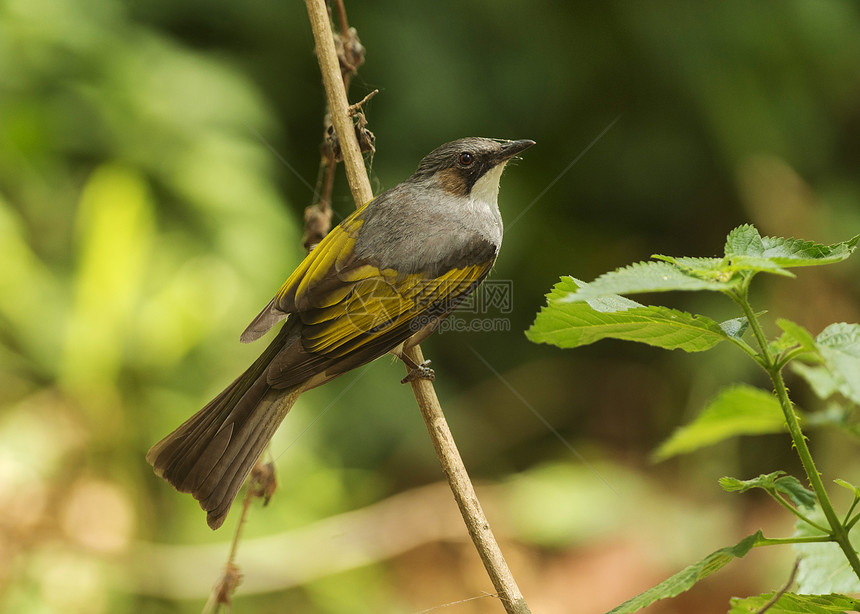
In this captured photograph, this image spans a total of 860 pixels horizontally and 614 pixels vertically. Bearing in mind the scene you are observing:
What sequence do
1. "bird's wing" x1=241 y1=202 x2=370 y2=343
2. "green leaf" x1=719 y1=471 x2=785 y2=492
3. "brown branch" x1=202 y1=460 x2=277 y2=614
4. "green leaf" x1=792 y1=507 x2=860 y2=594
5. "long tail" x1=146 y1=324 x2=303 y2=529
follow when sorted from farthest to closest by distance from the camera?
1. "bird's wing" x1=241 y1=202 x2=370 y2=343
2. "long tail" x1=146 y1=324 x2=303 y2=529
3. "brown branch" x1=202 y1=460 x2=277 y2=614
4. "green leaf" x1=792 y1=507 x2=860 y2=594
5. "green leaf" x1=719 y1=471 x2=785 y2=492

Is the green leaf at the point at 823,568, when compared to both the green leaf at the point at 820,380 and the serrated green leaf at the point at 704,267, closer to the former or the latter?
the green leaf at the point at 820,380

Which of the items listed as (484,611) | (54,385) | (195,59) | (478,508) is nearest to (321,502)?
(484,611)

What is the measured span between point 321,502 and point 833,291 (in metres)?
2.99

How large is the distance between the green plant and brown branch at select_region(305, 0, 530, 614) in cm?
45

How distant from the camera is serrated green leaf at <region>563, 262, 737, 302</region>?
0.89 metres

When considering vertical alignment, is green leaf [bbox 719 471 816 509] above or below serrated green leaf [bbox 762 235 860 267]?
below

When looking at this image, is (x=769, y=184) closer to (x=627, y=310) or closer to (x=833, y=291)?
(x=833, y=291)

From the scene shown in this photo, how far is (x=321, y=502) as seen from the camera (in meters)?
3.53

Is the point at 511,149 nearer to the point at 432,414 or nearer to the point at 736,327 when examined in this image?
the point at 432,414

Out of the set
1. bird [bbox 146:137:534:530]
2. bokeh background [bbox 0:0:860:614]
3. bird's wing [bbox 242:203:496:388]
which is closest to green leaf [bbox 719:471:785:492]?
bird [bbox 146:137:534:530]

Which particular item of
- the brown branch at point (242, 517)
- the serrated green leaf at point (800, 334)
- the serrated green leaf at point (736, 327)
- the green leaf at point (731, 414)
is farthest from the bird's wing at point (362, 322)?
the serrated green leaf at point (800, 334)

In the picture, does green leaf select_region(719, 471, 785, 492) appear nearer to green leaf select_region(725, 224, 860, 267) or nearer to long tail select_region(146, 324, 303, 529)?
green leaf select_region(725, 224, 860, 267)

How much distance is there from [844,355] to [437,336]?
3719mm

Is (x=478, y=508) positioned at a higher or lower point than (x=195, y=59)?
lower
